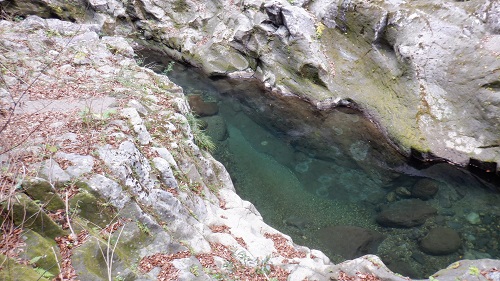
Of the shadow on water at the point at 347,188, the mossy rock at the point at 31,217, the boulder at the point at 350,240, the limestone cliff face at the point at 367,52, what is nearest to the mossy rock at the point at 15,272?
the mossy rock at the point at 31,217

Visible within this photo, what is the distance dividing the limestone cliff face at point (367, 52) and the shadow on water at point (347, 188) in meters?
1.05

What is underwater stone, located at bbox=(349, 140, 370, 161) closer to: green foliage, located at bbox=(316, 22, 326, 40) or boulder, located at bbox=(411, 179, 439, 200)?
boulder, located at bbox=(411, 179, 439, 200)

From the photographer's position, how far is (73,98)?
26.7 ft

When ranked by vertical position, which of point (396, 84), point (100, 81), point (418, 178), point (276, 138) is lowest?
point (276, 138)

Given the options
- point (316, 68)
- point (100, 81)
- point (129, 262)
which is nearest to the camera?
point (129, 262)

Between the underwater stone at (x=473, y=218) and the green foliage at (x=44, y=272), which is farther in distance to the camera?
the underwater stone at (x=473, y=218)

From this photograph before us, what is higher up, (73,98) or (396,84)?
(396,84)

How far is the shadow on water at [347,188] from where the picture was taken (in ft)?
28.9

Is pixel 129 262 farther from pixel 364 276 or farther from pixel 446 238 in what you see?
pixel 446 238

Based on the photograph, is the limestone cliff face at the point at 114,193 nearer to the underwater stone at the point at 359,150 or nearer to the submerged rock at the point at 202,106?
the submerged rock at the point at 202,106

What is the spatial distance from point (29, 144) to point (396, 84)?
1282cm

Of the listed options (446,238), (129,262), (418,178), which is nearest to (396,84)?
(418,178)

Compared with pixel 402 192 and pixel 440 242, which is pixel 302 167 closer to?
pixel 402 192

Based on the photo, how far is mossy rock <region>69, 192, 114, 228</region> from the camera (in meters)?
4.86
